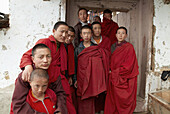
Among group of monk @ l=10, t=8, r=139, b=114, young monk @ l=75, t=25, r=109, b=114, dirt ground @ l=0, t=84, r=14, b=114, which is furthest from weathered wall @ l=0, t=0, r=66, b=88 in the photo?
young monk @ l=75, t=25, r=109, b=114

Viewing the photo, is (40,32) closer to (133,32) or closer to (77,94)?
(77,94)

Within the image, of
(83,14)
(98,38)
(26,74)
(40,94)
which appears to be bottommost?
(40,94)

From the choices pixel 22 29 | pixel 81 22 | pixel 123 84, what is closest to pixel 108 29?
pixel 81 22

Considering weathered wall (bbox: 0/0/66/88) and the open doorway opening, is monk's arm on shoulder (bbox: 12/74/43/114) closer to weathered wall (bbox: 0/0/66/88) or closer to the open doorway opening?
weathered wall (bbox: 0/0/66/88)

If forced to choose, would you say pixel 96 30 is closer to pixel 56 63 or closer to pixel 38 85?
pixel 56 63

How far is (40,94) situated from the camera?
1521 mm

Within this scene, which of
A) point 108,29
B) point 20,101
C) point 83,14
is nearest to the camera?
point 20,101

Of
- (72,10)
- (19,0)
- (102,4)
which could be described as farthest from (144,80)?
(19,0)

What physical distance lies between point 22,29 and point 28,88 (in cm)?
146

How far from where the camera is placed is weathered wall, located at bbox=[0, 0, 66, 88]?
260cm

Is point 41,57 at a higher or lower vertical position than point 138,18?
lower

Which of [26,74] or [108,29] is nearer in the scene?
[26,74]

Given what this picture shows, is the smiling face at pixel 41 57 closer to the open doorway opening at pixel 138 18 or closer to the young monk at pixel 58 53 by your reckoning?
the young monk at pixel 58 53

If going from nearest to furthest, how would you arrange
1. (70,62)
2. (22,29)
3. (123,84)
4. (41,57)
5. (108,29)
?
(41,57), (70,62), (123,84), (22,29), (108,29)
